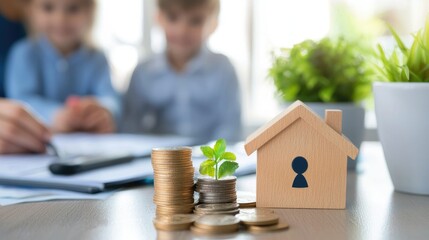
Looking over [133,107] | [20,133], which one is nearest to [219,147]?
[20,133]

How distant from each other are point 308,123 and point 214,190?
129 mm

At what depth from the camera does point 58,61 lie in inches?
84.9

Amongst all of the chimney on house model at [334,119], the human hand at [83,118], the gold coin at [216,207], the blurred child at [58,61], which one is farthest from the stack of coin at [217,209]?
the blurred child at [58,61]

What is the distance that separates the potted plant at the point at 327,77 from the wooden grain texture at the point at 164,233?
0.55 ft

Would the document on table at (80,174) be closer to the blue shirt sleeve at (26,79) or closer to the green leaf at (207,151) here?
the green leaf at (207,151)

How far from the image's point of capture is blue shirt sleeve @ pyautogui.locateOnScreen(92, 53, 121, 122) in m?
2.01

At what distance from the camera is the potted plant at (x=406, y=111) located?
0.72m

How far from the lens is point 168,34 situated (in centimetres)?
203

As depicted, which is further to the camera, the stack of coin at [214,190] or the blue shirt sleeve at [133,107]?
the blue shirt sleeve at [133,107]

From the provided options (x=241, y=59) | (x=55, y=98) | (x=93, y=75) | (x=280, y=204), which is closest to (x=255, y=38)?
(x=241, y=59)

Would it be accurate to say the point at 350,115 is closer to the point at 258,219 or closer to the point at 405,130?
the point at 405,130

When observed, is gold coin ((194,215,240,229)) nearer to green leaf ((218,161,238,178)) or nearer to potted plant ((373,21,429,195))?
green leaf ((218,161,238,178))

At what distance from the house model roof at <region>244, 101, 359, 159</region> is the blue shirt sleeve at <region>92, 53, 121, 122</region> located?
1.37m

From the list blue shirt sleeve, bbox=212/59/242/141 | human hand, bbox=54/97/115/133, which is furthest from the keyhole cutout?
blue shirt sleeve, bbox=212/59/242/141
